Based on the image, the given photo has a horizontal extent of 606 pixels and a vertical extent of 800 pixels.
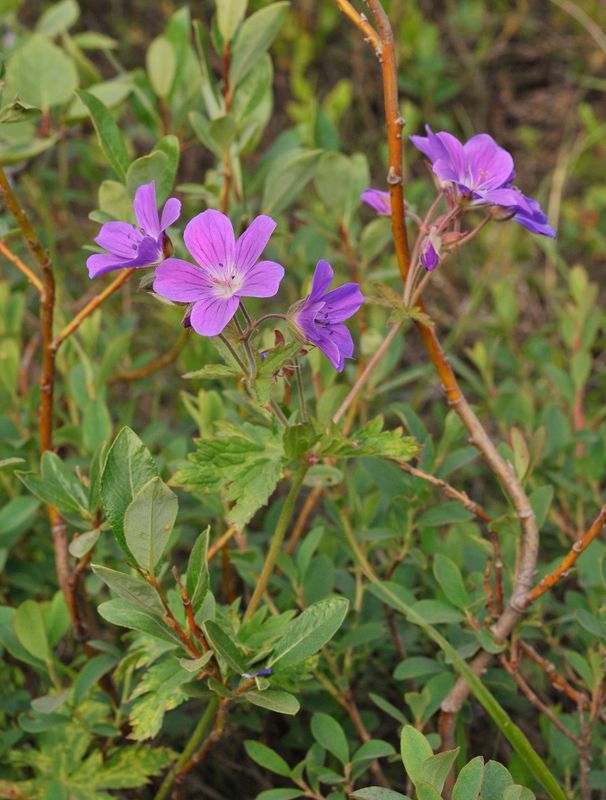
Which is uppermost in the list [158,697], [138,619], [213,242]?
[213,242]

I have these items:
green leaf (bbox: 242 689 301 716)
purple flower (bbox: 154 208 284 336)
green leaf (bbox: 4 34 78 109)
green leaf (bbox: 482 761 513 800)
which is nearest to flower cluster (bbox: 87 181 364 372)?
purple flower (bbox: 154 208 284 336)

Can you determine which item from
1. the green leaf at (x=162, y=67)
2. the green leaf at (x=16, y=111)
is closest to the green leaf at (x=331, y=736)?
the green leaf at (x=16, y=111)

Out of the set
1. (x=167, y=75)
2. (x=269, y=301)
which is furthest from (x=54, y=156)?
(x=167, y=75)

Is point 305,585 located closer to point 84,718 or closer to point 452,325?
point 84,718

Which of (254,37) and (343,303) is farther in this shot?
(254,37)

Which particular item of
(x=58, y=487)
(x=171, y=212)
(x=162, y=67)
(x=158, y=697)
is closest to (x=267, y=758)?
(x=158, y=697)

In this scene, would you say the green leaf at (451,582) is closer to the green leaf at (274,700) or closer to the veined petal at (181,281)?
the green leaf at (274,700)

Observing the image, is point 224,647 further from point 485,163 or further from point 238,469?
point 485,163
